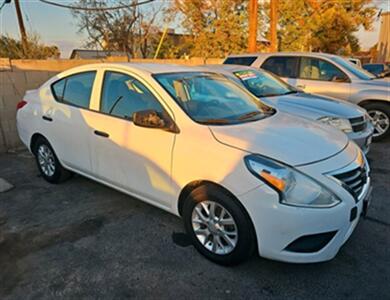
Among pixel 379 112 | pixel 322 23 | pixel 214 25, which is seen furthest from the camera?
pixel 322 23

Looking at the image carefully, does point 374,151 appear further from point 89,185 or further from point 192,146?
point 89,185

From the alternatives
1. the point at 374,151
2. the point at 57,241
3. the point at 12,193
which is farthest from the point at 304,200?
the point at 374,151

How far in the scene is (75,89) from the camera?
144 inches

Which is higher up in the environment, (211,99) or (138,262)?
(211,99)

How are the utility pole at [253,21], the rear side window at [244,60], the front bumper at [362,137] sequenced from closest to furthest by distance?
the front bumper at [362,137] < the rear side window at [244,60] < the utility pole at [253,21]

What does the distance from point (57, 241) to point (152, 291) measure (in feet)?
3.82

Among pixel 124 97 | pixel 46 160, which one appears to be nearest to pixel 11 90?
pixel 46 160

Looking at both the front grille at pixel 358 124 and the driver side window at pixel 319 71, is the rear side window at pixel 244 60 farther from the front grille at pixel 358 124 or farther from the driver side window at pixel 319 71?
the front grille at pixel 358 124

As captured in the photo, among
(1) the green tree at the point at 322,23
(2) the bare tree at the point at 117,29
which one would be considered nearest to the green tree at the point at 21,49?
(2) the bare tree at the point at 117,29

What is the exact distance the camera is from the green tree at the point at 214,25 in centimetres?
2006

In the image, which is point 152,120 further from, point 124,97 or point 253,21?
point 253,21

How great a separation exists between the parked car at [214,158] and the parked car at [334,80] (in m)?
3.63

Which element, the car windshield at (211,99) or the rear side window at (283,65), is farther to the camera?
the rear side window at (283,65)

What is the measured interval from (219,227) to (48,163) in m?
2.72
